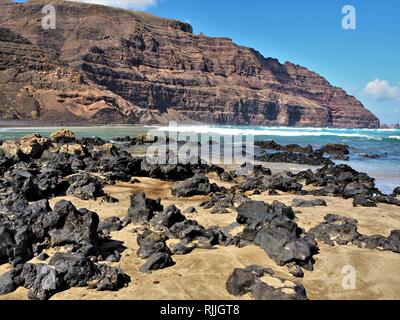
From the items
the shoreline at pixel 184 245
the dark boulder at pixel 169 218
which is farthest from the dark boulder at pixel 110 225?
the dark boulder at pixel 169 218

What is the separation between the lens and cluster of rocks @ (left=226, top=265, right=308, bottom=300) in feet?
17.7

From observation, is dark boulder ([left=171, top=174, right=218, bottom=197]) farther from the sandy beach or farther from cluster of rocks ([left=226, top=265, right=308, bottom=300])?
cluster of rocks ([left=226, top=265, right=308, bottom=300])

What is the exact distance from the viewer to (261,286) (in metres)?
5.54

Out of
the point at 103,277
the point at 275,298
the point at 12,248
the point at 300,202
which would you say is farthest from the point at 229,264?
the point at 300,202

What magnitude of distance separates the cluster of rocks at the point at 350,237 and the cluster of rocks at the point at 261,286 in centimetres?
269

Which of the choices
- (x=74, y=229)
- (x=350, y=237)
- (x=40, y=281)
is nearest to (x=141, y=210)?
(x=74, y=229)

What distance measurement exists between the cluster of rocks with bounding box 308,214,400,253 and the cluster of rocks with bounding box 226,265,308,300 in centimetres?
269

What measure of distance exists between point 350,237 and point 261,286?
361 cm

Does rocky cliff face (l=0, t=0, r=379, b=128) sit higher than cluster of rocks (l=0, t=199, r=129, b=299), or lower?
higher

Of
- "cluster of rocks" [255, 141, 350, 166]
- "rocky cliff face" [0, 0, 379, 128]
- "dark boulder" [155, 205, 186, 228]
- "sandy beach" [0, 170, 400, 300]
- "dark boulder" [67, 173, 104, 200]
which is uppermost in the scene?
"rocky cliff face" [0, 0, 379, 128]

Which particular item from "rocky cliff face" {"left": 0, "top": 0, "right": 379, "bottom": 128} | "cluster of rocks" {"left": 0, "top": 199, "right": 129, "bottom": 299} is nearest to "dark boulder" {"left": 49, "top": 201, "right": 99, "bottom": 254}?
"cluster of rocks" {"left": 0, "top": 199, "right": 129, "bottom": 299}

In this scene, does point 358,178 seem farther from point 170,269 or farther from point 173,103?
point 173,103

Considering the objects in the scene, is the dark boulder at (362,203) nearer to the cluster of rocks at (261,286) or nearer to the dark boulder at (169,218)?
the dark boulder at (169,218)

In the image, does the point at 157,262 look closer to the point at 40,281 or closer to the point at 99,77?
the point at 40,281
